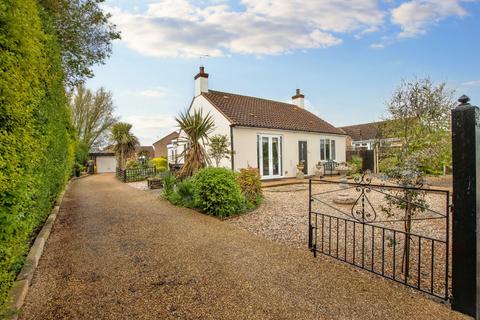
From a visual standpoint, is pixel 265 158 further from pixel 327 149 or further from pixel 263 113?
pixel 327 149

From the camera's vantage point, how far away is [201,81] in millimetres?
16125

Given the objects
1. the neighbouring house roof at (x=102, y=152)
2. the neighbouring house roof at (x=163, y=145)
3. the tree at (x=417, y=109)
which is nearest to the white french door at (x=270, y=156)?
the tree at (x=417, y=109)

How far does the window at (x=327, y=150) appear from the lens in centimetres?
1781

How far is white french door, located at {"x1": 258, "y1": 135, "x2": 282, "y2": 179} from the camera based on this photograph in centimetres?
1437

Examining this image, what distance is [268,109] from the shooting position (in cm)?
1764

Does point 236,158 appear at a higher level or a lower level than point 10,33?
lower

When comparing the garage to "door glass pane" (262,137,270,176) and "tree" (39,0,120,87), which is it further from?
"tree" (39,0,120,87)

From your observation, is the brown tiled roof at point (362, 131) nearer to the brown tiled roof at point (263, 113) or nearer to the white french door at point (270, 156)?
the brown tiled roof at point (263, 113)

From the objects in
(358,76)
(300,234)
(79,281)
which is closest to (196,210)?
(300,234)

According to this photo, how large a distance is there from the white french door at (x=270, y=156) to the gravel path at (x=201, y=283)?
9.05 m

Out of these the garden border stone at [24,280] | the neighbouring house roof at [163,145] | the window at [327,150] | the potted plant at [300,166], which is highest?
the neighbouring house roof at [163,145]

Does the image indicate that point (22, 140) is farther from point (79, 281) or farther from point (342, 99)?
point (342, 99)

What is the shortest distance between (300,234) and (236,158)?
8.28 m

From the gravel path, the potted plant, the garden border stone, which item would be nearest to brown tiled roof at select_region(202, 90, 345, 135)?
the potted plant
